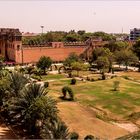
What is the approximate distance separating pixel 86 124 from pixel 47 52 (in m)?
48.7

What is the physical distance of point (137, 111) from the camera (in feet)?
123

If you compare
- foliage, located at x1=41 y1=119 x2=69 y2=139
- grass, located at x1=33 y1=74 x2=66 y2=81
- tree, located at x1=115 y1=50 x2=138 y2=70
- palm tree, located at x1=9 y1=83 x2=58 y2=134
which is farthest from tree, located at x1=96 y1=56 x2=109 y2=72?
foliage, located at x1=41 y1=119 x2=69 y2=139

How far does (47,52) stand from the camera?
78.9 metres

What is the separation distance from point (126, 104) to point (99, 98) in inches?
158

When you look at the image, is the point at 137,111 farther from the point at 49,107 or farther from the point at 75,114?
the point at 49,107

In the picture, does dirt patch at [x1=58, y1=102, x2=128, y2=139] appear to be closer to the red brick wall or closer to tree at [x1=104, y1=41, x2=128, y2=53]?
the red brick wall

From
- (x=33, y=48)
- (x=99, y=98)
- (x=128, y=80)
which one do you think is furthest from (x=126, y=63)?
(x=99, y=98)

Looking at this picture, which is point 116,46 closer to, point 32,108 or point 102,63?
point 102,63

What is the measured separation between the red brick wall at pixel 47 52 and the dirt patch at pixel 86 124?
38617 millimetres

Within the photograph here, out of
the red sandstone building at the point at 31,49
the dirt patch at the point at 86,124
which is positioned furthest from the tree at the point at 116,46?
the dirt patch at the point at 86,124

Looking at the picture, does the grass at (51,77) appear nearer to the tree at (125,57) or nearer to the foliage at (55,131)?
the tree at (125,57)

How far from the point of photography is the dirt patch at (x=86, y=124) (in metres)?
29.4

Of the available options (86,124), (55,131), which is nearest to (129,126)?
(86,124)

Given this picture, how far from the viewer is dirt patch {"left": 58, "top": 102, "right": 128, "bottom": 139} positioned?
1156 inches
